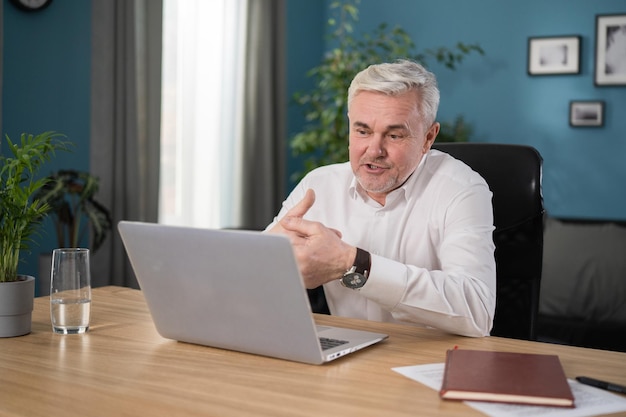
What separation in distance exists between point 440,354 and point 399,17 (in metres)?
4.25

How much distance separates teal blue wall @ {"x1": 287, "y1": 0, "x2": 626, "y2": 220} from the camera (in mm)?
4832

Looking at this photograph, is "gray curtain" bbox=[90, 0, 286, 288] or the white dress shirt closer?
the white dress shirt

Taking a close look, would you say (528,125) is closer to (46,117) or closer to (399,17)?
(399,17)

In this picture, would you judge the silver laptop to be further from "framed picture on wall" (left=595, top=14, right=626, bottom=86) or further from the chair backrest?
"framed picture on wall" (left=595, top=14, right=626, bottom=86)

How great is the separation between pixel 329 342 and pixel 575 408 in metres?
0.46

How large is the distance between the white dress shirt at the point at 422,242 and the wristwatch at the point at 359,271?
0.01 m

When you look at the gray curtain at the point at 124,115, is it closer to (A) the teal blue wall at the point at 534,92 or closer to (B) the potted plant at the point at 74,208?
(B) the potted plant at the point at 74,208

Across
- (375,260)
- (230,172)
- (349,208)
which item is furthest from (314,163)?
(375,260)

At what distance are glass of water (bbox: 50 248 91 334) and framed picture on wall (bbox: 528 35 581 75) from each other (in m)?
3.99

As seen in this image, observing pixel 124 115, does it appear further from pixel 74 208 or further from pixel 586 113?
pixel 586 113

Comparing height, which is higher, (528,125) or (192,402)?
(528,125)

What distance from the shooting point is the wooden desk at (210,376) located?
1104mm

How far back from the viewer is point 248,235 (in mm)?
1233

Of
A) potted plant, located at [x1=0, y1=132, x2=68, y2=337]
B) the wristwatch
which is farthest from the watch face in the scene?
potted plant, located at [x1=0, y1=132, x2=68, y2=337]
